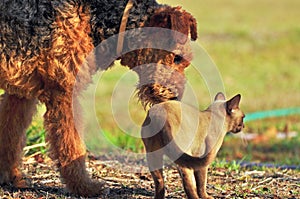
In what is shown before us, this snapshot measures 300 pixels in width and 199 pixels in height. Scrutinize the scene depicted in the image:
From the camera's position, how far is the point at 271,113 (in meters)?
11.8

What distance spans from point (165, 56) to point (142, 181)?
1.37 metres

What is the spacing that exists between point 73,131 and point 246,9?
25.9m

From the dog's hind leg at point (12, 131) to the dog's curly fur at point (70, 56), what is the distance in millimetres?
490

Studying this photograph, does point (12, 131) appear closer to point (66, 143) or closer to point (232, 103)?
point (66, 143)

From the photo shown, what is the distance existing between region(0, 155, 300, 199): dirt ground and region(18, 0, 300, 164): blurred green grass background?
0.70 metres

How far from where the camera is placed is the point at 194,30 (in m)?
5.57

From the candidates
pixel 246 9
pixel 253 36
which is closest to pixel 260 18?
pixel 246 9

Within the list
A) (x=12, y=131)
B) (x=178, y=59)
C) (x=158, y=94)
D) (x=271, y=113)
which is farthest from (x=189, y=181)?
(x=271, y=113)

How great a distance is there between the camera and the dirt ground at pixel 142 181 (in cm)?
568

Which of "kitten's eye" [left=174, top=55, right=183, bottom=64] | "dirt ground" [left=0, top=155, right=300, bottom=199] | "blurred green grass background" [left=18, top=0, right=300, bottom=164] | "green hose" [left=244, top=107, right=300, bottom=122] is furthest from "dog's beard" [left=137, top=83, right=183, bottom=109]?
"green hose" [left=244, top=107, right=300, bottom=122]

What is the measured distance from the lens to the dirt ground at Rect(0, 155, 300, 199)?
224 inches

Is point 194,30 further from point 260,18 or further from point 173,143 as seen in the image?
point 260,18

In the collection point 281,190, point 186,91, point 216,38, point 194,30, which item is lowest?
point 281,190

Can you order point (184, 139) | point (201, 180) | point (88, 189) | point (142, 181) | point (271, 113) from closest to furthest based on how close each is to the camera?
1. point (184, 139)
2. point (201, 180)
3. point (88, 189)
4. point (142, 181)
5. point (271, 113)
